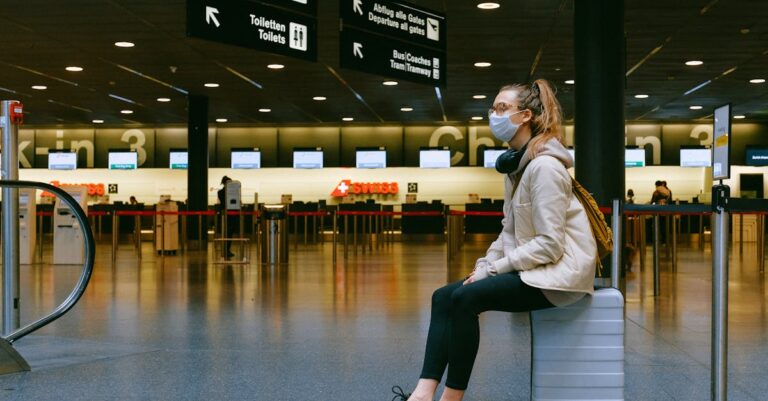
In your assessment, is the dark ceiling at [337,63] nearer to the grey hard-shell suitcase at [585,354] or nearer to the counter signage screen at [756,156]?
the counter signage screen at [756,156]

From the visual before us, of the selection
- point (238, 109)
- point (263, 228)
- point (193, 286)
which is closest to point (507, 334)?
point (193, 286)

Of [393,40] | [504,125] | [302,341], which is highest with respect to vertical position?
[393,40]

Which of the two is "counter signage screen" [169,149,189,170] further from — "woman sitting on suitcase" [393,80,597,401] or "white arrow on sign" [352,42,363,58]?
"woman sitting on suitcase" [393,80,597,401]

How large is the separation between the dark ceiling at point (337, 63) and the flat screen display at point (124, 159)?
3047 millimetres

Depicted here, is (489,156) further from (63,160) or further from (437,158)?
(63,160)

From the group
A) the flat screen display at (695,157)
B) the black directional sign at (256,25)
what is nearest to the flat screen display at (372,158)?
the flat screen display at (695,157)

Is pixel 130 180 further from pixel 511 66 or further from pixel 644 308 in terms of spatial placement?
pixel 644 308

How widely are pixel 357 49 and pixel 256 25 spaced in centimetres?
139

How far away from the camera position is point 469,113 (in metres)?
24.5

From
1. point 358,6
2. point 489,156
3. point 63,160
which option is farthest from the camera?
point 63,160

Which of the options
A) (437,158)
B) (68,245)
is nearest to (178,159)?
(437,158)

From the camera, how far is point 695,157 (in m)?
26.8

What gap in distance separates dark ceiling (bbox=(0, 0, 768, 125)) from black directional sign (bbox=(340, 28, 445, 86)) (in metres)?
1.96

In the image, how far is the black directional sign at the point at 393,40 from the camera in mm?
8383
